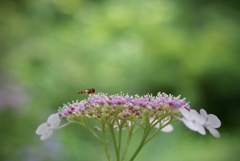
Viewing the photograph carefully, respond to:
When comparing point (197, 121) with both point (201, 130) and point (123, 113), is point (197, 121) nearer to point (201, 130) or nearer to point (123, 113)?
point (201, 130)

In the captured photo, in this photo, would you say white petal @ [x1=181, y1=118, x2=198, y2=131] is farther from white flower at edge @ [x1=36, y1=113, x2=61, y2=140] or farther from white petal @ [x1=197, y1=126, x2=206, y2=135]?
white flower at edge @ [x1=36, y1=113, x2=61, y2=140]

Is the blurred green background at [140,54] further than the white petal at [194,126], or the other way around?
the blurred green background at [140,54]

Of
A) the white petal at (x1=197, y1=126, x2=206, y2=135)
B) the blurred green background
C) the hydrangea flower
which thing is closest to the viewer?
the white petal at (x1=197, y1=126, x2=206, y2=135)

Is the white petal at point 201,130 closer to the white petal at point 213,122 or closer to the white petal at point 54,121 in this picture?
the white petal at point 213,122

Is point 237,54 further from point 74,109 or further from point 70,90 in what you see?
point 74,109

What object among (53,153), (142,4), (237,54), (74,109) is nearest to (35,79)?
(53,153)

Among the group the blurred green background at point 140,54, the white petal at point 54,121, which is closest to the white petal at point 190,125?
the white petal at point 54,121

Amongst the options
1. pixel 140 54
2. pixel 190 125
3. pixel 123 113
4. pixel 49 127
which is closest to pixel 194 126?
pixel 190 125

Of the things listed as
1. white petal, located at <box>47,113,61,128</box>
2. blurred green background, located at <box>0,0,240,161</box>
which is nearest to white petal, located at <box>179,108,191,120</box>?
white petal, located at <box>47,113,61,128</box>
